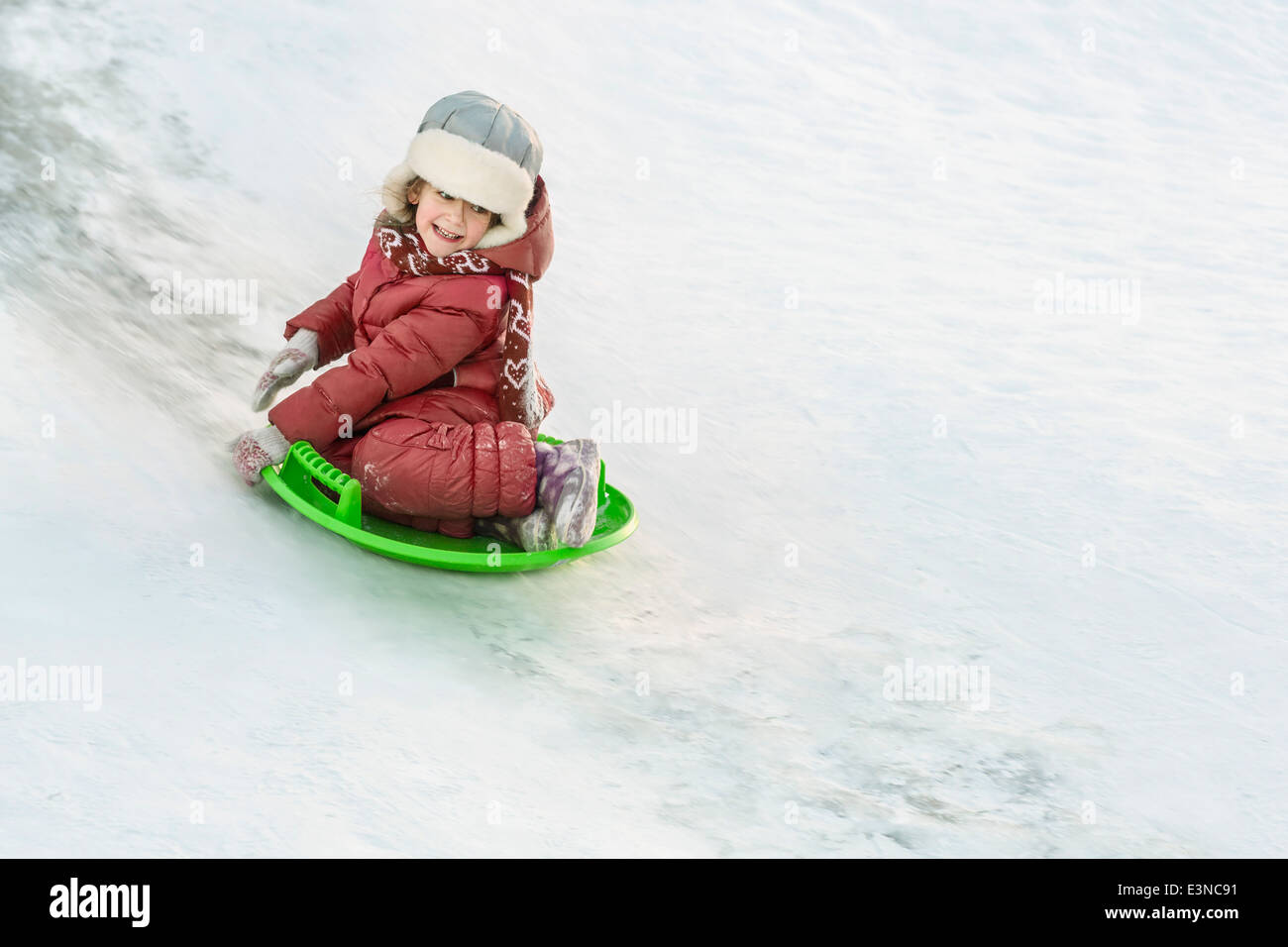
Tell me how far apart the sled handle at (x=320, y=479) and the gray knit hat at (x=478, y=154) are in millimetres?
569

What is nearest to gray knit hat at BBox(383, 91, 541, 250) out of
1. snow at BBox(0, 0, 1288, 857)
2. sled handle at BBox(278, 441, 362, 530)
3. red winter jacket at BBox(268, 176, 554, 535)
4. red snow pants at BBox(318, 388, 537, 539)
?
red winter jacket at BBox(268, 176, 554, 535)

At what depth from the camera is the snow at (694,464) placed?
6.16 ft

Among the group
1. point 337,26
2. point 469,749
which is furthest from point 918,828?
point 337,26

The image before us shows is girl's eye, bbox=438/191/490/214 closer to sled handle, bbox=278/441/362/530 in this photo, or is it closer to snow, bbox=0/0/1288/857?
sled handle, bbox=278/441/362/530

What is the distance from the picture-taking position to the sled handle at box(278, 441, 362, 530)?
233 cm

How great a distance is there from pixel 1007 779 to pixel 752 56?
15.0ft

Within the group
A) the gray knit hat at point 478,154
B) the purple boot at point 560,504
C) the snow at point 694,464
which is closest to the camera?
the snow at point 694,464

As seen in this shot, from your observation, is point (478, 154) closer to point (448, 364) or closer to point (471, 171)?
point (471, 171)

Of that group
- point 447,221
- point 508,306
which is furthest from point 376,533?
point 447,221

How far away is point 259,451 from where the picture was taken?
237cm

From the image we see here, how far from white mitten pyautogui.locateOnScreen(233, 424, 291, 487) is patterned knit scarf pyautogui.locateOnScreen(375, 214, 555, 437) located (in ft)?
1.35

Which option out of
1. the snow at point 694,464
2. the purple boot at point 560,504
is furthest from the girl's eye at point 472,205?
the snow at point 694,464

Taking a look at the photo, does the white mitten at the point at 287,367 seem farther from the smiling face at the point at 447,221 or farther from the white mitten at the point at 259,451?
the smiling face at the point at 447,221

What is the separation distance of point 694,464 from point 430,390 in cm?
106
